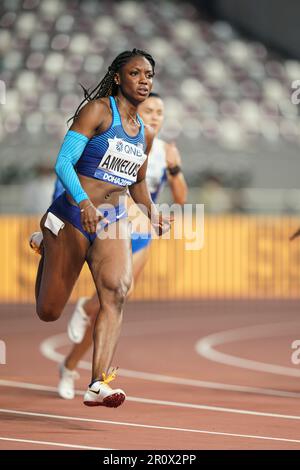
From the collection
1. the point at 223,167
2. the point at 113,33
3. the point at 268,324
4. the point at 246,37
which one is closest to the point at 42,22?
the point at 113,33

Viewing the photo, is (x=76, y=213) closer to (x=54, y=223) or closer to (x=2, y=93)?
(x=54, y=223)

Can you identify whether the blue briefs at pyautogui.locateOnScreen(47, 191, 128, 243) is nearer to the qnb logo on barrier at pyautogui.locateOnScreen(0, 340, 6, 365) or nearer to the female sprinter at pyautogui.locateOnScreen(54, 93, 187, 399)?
the female sprinter at pyautogui.locateOnScreen(54, 93, 187, 399)

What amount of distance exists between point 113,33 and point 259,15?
467 centimetres

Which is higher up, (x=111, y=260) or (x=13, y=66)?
(x=13, y=66)

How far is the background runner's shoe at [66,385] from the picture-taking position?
31.8 ft

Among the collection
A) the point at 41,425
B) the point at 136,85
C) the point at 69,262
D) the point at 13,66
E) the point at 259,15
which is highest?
the point at 259,15

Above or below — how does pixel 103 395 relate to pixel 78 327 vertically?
below

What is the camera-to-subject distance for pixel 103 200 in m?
8.15

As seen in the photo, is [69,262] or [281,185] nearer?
[69,262]

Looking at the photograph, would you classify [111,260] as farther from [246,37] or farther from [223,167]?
[246,37]

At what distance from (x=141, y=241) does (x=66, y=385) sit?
1.58 m

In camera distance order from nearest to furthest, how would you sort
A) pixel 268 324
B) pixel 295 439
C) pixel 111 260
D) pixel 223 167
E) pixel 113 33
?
1. pixel 295 439
2. pixel 111 260
3. pixel 268 324
4. pixel 223 167
5. pixel 113 33

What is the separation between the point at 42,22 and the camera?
33.1 m

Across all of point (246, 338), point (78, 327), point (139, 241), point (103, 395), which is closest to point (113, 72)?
point (103, 395)
